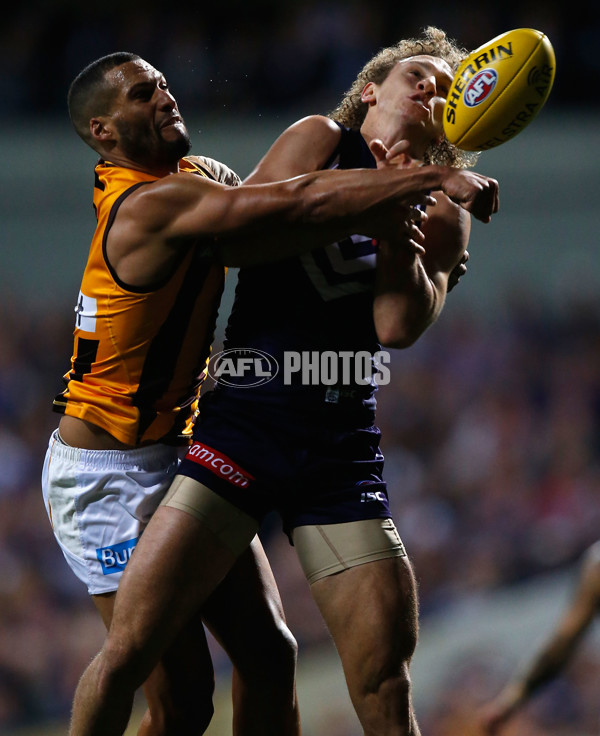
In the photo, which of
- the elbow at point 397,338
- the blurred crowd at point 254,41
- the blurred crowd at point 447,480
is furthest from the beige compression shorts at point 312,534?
the blurred crowd at point 254,41

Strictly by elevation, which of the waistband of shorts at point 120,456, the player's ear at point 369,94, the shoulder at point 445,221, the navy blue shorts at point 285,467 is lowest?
the waistband of shorts at point 120,456

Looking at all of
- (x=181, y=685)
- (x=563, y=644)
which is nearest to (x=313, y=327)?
(x=181, y=685)

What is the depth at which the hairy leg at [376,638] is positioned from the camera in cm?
289

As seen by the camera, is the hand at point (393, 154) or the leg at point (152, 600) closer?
the leg at point (152, 600)

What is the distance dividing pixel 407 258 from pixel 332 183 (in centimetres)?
30

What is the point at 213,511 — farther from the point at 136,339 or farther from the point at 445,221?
the point at 445,221

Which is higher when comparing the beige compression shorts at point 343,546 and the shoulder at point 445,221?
the shoulder at point 445,221

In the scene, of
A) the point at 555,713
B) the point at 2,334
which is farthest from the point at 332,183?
the point at 2,334

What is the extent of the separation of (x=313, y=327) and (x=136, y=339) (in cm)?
53

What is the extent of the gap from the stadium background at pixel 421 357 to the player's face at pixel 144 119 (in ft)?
14.7

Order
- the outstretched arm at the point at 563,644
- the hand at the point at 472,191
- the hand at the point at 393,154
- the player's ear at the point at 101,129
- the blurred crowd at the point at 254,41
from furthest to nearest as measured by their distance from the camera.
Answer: the blurred crowd at the point at 254,41, the outstretched arm at the point at 563,644, the player's ear at the point at 101,129, the hand at the point at 393,154, the hand at the point at 472,191

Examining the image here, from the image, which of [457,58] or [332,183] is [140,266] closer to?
[332,183]

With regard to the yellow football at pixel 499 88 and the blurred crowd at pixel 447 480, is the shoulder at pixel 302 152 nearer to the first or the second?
the yellow football at pixel 499 88

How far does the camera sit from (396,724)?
2.90 metres
